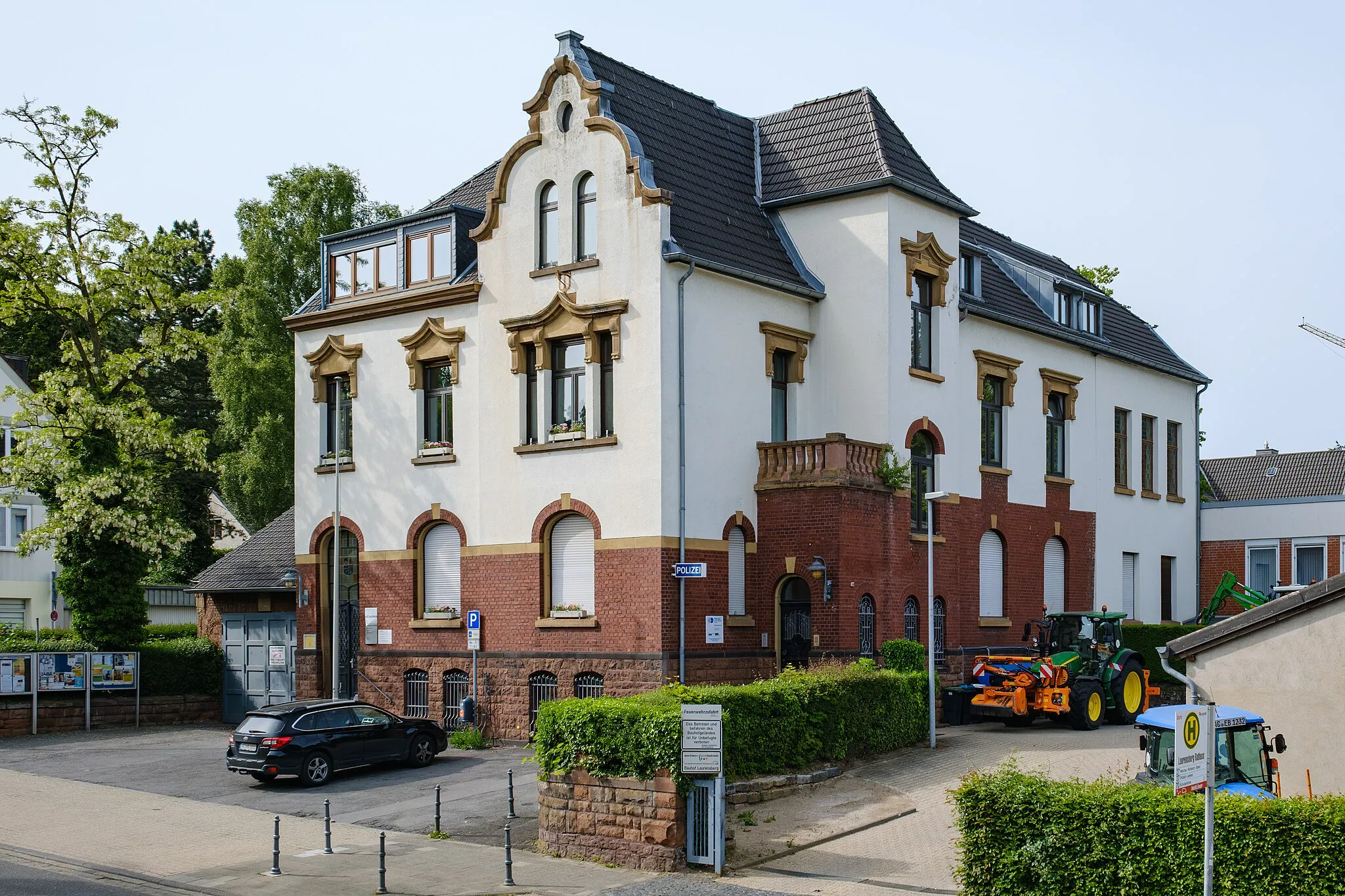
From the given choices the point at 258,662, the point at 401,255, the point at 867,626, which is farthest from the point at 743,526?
the point at 258,662

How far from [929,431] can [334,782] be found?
14.4 metres

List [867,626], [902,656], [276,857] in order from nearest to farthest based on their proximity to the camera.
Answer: [276,857], [902,656], [867,626]

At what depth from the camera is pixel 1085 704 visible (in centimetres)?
2755

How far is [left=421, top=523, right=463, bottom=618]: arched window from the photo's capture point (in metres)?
31.3

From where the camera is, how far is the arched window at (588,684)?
92.4 ft

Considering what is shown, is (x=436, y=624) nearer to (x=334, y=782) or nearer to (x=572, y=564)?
(x=572, y=564)

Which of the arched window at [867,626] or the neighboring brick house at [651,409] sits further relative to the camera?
the arched window at [867,626]

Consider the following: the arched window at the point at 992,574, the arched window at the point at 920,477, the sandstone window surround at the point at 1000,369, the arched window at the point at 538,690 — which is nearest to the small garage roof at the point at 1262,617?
the arched window at the point at 920,477

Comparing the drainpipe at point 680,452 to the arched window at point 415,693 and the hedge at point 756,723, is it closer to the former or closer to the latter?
the hedge at point 756,723

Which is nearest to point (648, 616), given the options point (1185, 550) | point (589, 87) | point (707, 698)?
point (707, 698)

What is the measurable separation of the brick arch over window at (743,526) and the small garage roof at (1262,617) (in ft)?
37.5

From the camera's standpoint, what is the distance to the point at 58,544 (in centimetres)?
3544

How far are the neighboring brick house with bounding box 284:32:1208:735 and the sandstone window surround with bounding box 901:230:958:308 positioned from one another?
9 centimetres

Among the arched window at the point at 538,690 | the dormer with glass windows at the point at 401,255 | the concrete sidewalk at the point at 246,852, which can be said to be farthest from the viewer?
the dormer with glass windows at the point at 401,255
